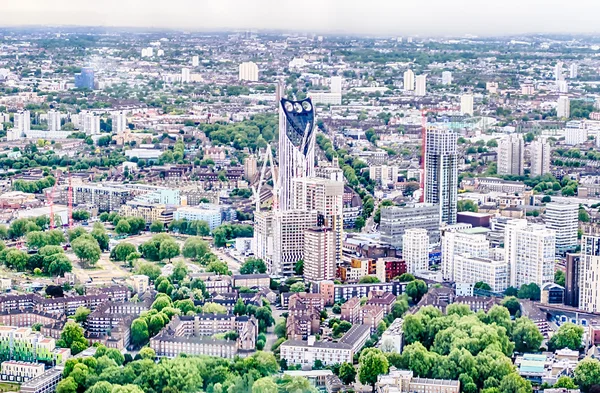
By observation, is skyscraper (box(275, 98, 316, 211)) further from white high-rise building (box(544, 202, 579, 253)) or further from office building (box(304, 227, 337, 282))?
white high-rise building (box(544, 202, 579, 253))

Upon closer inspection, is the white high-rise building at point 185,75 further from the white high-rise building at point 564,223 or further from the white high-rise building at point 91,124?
the white high-rise building at point 564,223

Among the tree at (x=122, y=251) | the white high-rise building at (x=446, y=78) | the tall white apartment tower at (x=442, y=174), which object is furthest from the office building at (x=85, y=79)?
the tree at (x=122, y=251)

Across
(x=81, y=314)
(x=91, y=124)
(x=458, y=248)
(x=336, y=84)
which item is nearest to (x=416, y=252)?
(x=458, y=248)

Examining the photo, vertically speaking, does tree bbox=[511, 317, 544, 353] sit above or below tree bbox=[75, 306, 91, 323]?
below

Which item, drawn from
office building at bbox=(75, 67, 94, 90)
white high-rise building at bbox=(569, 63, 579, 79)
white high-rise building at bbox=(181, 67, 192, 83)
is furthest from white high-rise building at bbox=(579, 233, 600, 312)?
white high-rise building at bbox=(569, 63, 579, 79)

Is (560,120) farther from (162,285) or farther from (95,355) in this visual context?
(95,355)

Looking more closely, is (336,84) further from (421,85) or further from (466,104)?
(466,104)
